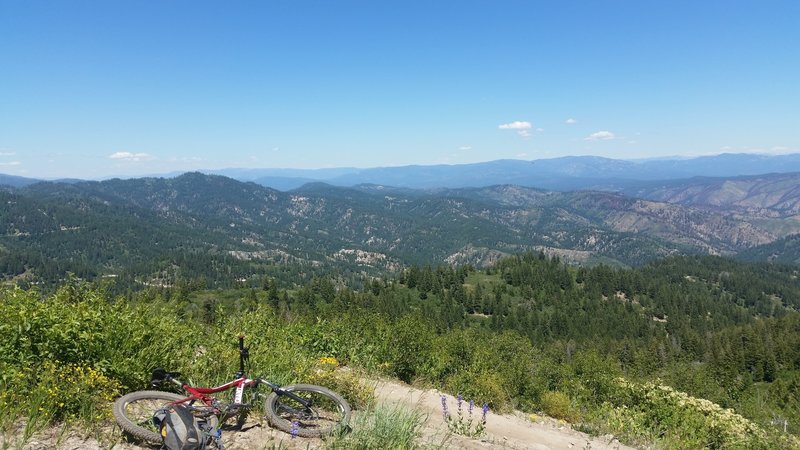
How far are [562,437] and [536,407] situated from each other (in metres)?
4.59

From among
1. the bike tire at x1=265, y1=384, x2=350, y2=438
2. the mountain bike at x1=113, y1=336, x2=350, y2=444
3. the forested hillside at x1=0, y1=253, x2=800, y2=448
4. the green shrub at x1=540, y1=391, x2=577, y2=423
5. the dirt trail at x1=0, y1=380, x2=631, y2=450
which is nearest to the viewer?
the dirt trail at x1=0, y1=380, x2=631, y2=450

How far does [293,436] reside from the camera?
696 centimetres

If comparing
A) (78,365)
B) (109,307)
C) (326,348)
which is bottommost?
(326,348)

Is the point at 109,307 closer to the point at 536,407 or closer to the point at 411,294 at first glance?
the point at 536,407

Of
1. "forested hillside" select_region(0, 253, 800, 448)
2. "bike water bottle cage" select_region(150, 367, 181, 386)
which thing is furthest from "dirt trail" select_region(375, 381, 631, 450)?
"bike water bottle cage" select_region(150, 367, 181, 386)

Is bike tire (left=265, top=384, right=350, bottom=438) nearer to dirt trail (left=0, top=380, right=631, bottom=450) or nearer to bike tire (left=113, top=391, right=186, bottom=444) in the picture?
dirt trail (left=0, top=380, right=631, bottom=450)

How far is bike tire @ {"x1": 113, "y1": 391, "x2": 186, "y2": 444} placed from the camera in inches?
260

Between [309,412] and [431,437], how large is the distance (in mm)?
2474

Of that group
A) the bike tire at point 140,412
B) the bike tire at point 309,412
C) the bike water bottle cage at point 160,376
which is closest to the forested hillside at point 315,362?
the bike water bottle cage at point 160,376

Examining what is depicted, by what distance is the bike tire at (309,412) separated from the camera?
7450mm

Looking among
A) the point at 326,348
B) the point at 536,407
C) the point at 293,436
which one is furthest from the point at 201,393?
the point at 536,407

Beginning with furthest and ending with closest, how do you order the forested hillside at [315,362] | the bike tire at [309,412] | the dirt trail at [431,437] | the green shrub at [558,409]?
the green shrub at [558,409]
the forested hillside at [315,362]
the bike tire at [309,412]
the dirt trail at [431,437]

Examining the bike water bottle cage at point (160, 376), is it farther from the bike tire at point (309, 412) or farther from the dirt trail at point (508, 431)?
the dirt trail at point (508, 431)

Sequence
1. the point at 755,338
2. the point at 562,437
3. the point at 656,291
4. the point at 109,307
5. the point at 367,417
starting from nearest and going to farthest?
the point at 367,417, the point at 109,307, the point at 562,437, the point at 755,338, the point at 656,291
